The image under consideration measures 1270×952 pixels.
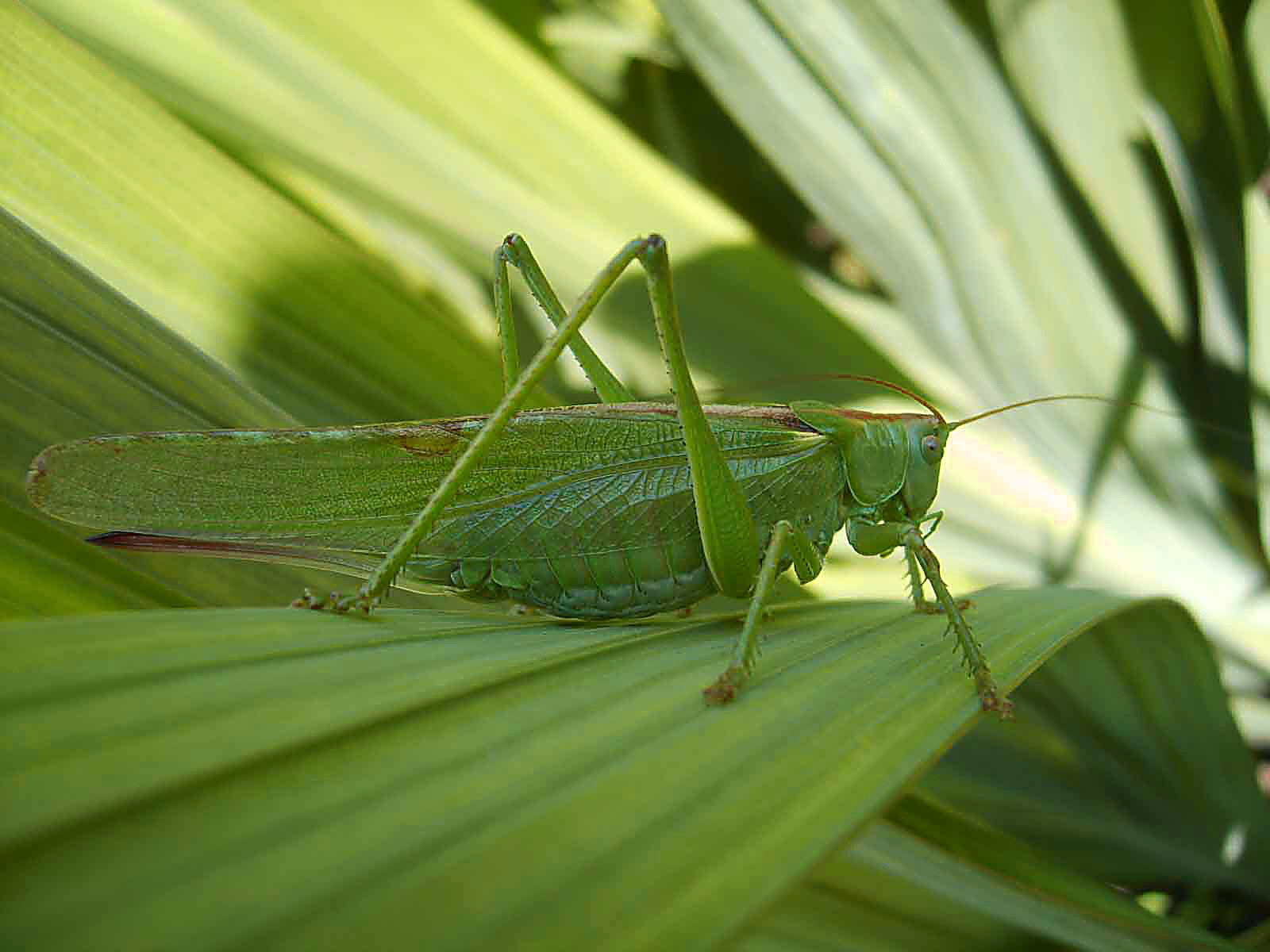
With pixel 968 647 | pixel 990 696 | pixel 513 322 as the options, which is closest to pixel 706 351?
pixel 513 322

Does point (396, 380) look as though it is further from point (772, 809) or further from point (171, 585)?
point (772, 809)

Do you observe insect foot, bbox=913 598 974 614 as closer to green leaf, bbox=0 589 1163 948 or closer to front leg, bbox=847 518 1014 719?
front leg, bbox=847 518 1014 719

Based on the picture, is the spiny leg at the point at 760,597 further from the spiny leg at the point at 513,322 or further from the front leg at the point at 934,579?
the spiny leg at the point at 513,322

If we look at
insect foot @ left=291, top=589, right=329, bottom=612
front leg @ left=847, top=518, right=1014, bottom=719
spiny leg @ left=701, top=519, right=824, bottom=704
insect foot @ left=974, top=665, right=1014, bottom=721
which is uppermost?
front leg @ left=847, top=518, right=1014, bottom=719

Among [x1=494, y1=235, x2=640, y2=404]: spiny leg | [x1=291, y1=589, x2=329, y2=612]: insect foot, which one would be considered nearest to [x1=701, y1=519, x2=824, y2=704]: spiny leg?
[x1=494, y1=235, x2=640, y2=404]: spiny leg

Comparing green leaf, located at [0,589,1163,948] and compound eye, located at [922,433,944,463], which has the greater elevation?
compound eye, located at [922,433,944,463]

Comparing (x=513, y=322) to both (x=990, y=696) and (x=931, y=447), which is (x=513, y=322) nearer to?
(x=931, y=447)

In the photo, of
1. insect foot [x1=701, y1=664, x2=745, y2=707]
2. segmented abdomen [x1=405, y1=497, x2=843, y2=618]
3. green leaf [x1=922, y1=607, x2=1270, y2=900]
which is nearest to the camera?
insect foot [x1=701, y1=664, x2=745, y2=707]

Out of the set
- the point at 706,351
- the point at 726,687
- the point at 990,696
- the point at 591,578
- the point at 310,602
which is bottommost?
the point at 310,602
